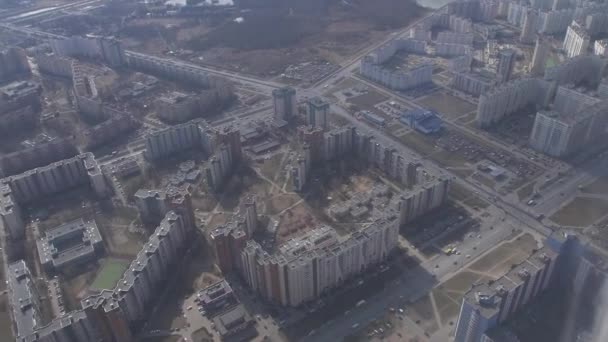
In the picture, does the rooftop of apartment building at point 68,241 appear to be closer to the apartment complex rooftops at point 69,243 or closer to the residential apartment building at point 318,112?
the apartment complex rooftops at point 69,243

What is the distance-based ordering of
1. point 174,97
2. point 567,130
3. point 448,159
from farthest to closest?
point 174,97
point 448,159
point 567,130

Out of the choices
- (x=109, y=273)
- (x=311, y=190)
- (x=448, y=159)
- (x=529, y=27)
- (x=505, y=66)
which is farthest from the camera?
(x=529, y=27)

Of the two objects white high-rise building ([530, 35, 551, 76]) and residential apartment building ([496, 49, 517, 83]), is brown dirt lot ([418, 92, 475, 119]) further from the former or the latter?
white high-rise building ([530, 35, 551, 76])

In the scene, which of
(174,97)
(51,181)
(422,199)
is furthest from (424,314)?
(174,97)

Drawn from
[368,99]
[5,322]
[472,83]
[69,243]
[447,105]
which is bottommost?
[5,322]

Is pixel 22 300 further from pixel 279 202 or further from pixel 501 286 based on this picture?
pixel 501 286

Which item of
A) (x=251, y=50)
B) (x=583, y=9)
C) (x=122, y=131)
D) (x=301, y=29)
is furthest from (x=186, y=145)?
(x=583, y=9)

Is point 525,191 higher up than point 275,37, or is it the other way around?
point 275,37

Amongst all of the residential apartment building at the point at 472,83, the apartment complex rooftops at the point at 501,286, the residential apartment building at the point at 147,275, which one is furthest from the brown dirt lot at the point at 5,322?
the residential apartment building at the point at 472,83

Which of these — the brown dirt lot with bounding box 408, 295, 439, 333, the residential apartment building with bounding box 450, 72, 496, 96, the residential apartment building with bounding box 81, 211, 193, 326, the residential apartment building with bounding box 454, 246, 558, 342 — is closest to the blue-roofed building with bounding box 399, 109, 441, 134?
the residential apartment building with bounding box 450, 72, 496, 96

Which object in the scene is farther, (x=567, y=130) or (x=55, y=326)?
(x=567, y=130)
